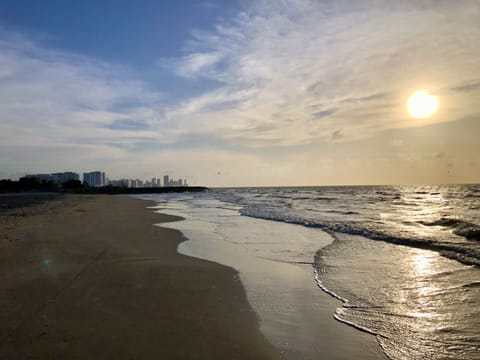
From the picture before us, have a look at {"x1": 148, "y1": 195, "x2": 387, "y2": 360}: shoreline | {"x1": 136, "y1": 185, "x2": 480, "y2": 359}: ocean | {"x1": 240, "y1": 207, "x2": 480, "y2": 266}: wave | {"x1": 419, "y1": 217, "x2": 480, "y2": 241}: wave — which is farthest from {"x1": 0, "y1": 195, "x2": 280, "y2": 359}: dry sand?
{"x1": 419, "y1": 217, "x2": 480, "y2": 241}: wave

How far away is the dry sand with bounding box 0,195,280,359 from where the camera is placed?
14.4 feet

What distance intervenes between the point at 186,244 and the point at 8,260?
236 inches

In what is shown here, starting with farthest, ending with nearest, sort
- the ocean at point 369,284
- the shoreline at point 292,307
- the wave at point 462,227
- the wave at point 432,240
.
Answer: the wave at point 462,227 → the wave at point 432,240 → the ocean at point 369,284 → the shoreline at point 292,307

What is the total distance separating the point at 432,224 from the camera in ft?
64.7

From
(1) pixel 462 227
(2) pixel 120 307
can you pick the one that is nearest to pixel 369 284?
(2) pixel 120 307

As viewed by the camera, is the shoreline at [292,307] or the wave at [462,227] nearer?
the shoreline at [292,307]

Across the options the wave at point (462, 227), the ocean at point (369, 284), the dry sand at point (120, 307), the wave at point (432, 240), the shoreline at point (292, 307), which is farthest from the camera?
the wave at point (462, 227)

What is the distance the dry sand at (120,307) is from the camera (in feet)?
14.4

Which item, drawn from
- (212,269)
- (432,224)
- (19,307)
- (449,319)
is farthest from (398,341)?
(432,224)

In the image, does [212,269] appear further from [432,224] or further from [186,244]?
[432,224]

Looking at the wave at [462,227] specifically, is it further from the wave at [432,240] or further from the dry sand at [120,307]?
the dry sand at [120,307]

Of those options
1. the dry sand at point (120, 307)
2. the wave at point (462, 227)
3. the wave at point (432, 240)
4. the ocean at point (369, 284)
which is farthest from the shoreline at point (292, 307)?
the wave at point (462, 227)

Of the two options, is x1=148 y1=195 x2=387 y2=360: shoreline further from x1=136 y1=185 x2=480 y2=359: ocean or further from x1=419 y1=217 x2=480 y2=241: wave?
x1=419 y1=217 x2=480 y2=241: wave

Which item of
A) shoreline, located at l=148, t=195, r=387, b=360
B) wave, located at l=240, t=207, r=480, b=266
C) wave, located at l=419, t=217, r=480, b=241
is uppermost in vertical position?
wave, located at l=419, t=217, r=480, b=241
